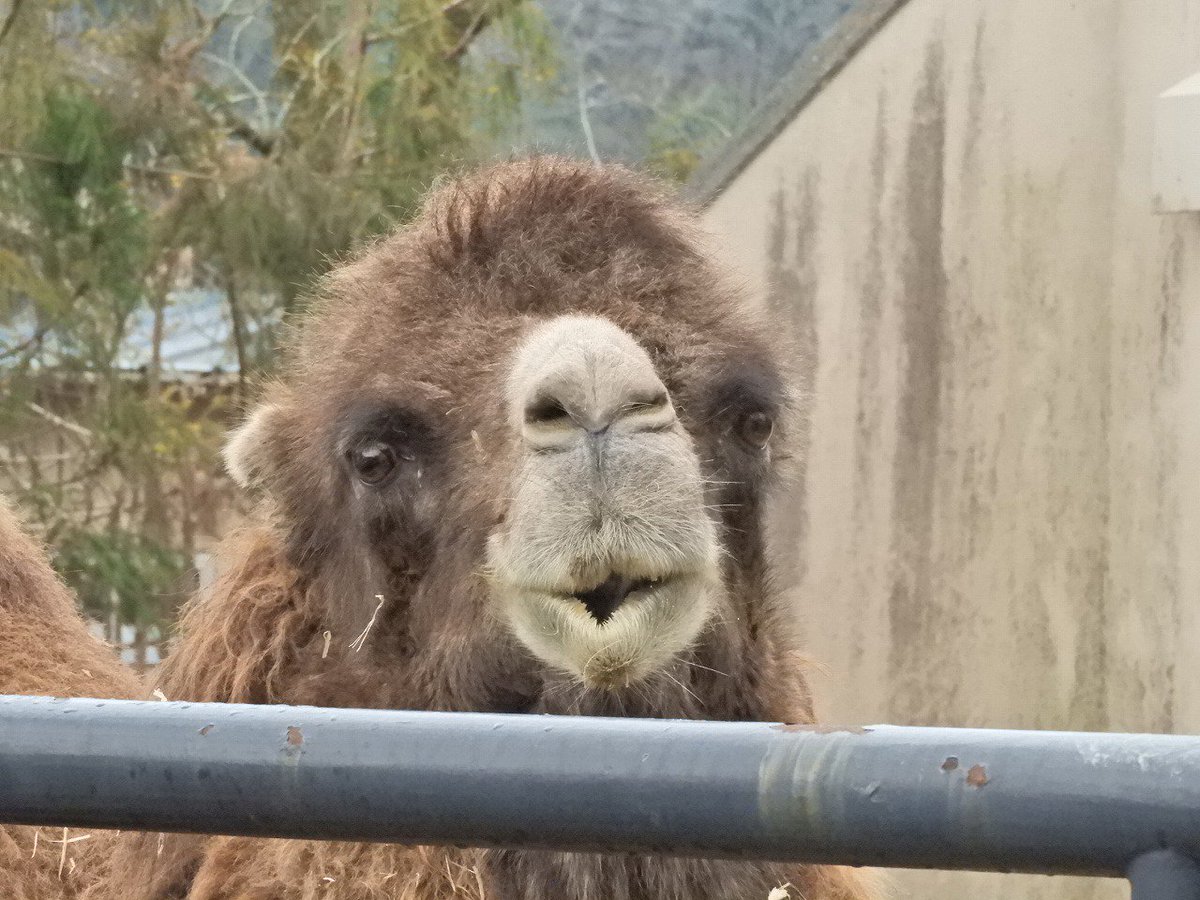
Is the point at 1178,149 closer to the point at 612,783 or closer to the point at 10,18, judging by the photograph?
the point at 612,783

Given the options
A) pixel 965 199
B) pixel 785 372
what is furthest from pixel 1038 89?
pixel 785 372

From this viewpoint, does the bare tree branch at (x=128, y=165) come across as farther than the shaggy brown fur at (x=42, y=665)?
Yes

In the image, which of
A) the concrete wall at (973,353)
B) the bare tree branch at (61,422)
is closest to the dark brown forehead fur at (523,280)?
the concrete wall at (973,353)

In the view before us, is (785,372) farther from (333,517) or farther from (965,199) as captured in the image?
(965,199)

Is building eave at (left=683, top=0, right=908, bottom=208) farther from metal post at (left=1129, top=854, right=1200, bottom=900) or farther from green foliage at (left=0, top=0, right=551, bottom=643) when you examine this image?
metal post at (left=1129, top=854, right=1200, bottom=900)

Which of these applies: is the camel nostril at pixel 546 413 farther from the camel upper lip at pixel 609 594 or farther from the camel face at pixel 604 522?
the camel upper lip at pixel 609 594

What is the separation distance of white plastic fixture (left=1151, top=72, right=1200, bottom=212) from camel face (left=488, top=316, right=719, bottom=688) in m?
4.37

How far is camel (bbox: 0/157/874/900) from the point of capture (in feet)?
9.43

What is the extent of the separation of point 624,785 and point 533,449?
1666 millimetres

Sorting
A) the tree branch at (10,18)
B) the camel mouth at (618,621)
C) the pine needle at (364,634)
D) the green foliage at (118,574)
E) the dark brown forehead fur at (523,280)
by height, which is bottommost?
the green foliage at (118,574)

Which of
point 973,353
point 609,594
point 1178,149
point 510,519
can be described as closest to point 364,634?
point 510,519

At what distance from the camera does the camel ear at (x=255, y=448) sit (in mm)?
3875

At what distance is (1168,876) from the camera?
1124 mm

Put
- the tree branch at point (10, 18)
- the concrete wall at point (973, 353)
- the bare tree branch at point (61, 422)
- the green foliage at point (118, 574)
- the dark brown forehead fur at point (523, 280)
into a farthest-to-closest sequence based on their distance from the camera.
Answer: the bare tree branch at point (61, 422)
the tree branch at point (10, 18)
the green foliage at point (118, 574)
the concrete wall at point (973, 353)
the dark brown forehead fur at point (523, 280)
